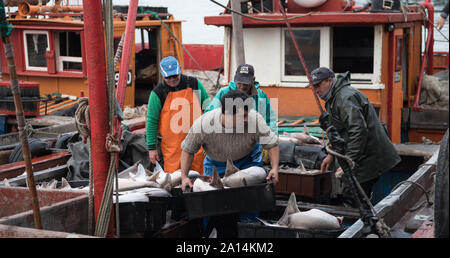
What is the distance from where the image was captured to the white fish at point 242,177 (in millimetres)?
4984

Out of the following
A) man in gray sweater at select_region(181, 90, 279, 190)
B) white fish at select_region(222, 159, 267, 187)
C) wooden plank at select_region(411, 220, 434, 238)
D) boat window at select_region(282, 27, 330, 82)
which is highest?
boat window at select_region(282, 27, 330, 82)

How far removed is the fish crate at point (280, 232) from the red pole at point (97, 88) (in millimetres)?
1276

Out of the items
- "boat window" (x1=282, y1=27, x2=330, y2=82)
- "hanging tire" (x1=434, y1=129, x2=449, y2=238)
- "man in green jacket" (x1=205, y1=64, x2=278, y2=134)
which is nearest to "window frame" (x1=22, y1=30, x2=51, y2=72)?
"boat window" (x1=282, y1=27, x2=330, y2=82)

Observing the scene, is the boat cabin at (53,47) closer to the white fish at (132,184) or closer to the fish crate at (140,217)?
the white fish at (132,184)

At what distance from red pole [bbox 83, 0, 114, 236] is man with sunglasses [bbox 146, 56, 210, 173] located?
96.5 inches

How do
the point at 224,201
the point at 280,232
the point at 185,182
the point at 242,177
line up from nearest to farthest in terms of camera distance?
the point at 280,232
the point at 224,201
the point at 242,177
the point at 185,182

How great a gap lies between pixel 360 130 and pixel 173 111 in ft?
7.54

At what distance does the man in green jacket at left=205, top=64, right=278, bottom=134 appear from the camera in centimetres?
617

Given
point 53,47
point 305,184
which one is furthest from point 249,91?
point 53,47

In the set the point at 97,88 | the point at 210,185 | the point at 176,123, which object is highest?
the point at 97,88

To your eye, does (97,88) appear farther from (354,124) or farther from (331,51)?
(331,51)

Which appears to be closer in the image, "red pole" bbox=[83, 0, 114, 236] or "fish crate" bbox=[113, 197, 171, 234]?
"red pole" bbox=[83, 0, 114, 236]

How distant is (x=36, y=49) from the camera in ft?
45.0

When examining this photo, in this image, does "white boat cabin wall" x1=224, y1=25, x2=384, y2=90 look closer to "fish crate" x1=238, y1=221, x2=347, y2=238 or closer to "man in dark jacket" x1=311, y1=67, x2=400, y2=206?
"man in dark jacket" x1=311, y1=67, x2=400, y2=206
